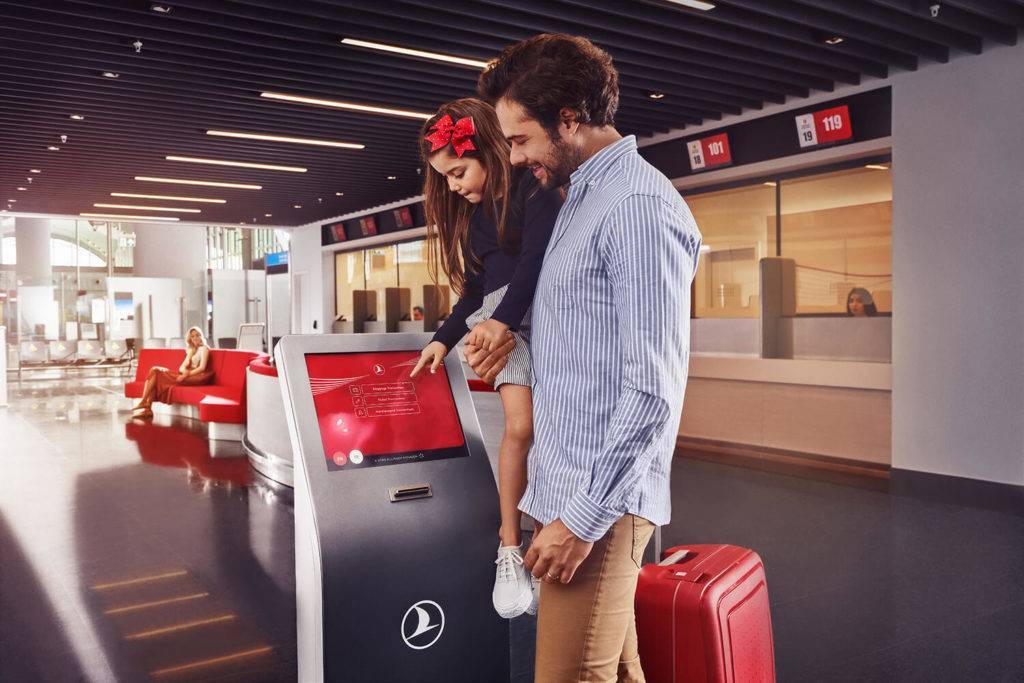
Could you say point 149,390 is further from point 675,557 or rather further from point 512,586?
point 512,586

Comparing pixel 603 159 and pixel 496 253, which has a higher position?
pixel 603 159

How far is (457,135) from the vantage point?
192 cm

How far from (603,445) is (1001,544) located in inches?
166

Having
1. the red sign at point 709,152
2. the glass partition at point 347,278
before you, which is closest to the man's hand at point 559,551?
the red sign at point 709,152

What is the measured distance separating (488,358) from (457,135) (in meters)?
0.56

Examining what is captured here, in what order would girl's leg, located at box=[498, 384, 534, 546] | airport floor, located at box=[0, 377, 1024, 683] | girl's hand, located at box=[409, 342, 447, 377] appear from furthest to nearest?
airport floor, located at box=[0, 377, 1024, 683]
girl's hand, located at box=[409, 342, 447, 377]
girl's leg, located at box=[498, 384, 534, 546]

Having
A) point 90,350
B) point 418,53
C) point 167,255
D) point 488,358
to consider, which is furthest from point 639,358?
point 167,255

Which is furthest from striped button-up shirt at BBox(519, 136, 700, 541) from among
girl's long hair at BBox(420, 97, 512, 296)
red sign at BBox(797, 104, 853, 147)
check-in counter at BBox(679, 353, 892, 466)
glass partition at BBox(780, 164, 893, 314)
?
glass partition at BBox(780, 164, 893, 314)

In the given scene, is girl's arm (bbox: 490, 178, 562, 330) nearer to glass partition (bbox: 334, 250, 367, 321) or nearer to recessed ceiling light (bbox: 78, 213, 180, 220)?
glass partition (bbox: 334, 250, 367, 321)

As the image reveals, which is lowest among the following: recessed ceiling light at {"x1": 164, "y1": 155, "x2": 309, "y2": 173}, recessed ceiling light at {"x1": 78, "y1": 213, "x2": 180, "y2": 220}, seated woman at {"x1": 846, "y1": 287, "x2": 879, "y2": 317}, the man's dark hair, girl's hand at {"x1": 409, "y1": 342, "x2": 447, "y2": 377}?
girl's hand at {"x1": 409, "y1": 342, "x2": 447, "y2": 377}

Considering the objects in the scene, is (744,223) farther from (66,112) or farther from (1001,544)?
(66,112)

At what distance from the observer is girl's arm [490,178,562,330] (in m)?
1.70

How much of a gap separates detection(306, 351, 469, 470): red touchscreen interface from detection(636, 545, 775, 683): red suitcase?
0.60m

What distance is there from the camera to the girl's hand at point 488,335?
5.45 feet
